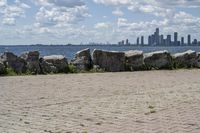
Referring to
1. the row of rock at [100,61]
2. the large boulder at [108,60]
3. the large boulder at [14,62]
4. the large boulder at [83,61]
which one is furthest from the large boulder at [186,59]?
the large boulder at [14,62]

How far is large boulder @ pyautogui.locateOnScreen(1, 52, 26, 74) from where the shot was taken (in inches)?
776

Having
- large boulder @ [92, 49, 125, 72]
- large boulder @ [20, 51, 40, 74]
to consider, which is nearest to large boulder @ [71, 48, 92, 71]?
large boulder @ [92, 49, 125, 72]

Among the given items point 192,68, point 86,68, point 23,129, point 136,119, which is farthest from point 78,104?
point 192,68

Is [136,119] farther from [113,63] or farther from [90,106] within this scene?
[113,63]

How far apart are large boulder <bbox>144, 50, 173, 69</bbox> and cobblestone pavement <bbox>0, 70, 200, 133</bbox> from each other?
643 centimetres

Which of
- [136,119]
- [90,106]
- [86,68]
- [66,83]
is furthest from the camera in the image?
[86,68]

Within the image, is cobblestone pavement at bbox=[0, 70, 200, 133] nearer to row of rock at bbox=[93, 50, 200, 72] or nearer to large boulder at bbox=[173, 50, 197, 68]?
row of rock at bbox=[93, 50, 200, 72]

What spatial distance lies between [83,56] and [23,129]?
45.4 feet

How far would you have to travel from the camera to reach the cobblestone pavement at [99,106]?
8258mm

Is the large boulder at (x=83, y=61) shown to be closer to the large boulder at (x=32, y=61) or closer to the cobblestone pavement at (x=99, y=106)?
the large boulder at (x=32, y=61)

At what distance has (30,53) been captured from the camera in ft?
66.5

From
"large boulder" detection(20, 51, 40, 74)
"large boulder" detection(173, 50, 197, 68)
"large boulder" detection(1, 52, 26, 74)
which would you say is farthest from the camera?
"large boulder" detection(173, 50, 197, 68)

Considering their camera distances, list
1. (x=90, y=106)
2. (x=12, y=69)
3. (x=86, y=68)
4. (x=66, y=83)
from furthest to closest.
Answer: (x=86, y=68), (x=12, y=69), (x=66, y=83), (x=90, y=106)

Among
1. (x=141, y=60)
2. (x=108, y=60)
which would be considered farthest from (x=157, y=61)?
(x=108, y=60)
